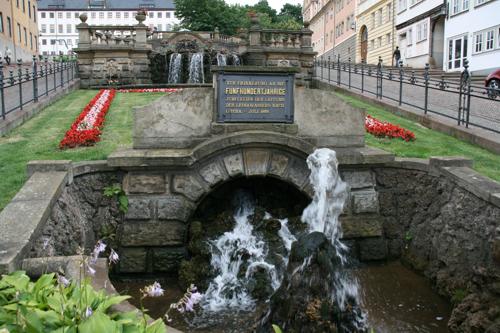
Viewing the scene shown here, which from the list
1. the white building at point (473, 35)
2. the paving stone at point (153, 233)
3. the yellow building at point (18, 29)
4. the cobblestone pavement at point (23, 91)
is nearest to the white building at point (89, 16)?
the yellow building at point (18, 29)

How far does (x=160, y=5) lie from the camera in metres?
125

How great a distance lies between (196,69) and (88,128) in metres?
18.7

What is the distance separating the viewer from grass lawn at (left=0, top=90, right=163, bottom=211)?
26.5 feet

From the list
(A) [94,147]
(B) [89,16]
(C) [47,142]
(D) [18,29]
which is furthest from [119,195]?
(B) [89,16]

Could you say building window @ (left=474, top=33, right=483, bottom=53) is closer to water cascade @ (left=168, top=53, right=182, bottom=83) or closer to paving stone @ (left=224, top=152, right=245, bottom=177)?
water cascade @ (left=168, top=53, right=182, bottom=83)

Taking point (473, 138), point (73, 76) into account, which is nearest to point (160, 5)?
point (73, 76)

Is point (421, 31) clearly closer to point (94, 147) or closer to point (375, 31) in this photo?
point (375, 31)

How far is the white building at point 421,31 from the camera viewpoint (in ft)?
129

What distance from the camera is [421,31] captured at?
41656mm

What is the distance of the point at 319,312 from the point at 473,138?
6976 millimetres

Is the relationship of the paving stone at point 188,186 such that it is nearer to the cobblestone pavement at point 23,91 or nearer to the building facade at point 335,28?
the cobblestone pavement at point 23,91

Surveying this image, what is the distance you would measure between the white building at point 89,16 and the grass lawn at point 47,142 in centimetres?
11361

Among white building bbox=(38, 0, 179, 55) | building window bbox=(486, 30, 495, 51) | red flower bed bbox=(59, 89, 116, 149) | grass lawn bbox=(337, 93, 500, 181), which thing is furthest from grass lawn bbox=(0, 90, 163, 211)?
white building bbox=(38, 0, 179, 55)

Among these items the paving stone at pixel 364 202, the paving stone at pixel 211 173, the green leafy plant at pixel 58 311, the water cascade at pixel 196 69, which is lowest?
the paving stone at pixel 364 202
